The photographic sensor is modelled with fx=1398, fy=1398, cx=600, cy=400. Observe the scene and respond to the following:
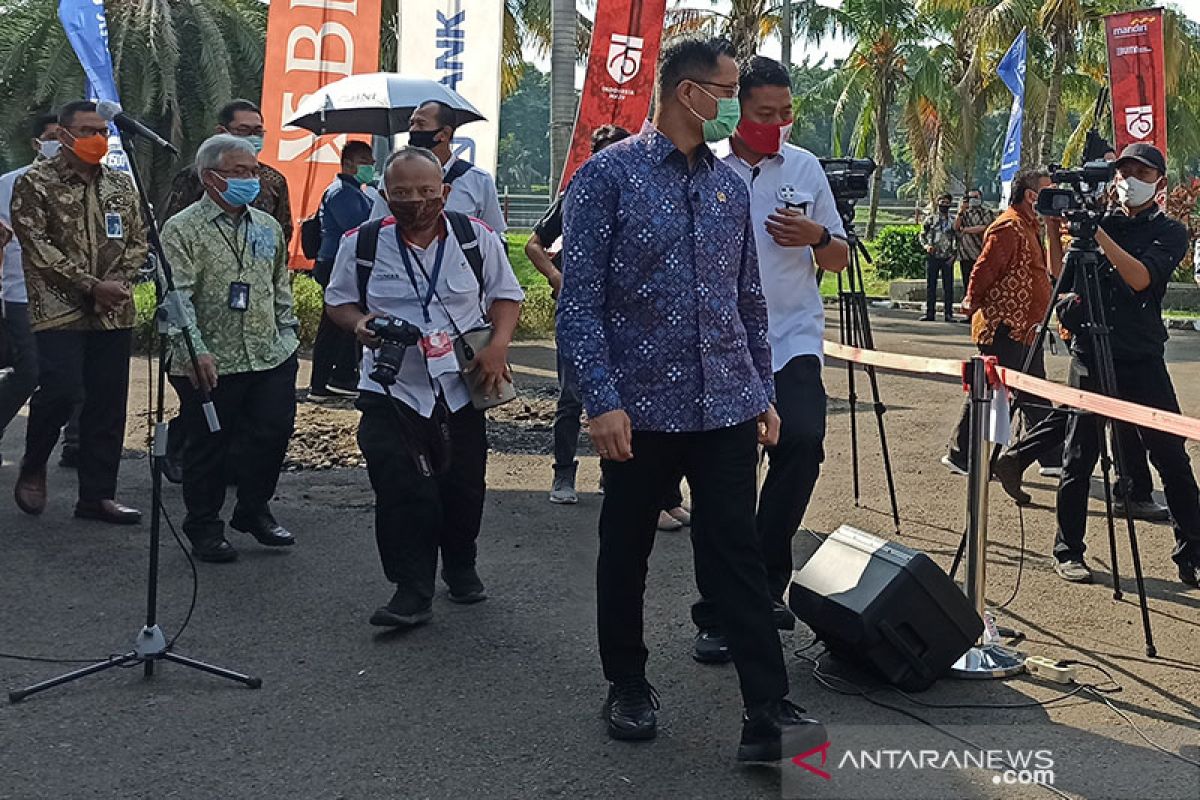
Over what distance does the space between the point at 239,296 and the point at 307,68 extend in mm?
6235

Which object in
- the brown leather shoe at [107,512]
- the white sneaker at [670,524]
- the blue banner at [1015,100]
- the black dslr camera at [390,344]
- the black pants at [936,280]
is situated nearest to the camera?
the black dslr camera at [390,344]

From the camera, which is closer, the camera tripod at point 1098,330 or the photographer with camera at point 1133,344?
the camera tripod at point 1098,330

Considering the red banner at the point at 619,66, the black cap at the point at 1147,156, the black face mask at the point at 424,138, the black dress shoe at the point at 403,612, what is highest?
the red banner at the point at 619,66

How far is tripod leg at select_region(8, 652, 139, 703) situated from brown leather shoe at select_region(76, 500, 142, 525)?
2315mm

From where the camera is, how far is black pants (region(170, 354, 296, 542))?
663cm

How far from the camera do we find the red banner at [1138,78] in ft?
53.4

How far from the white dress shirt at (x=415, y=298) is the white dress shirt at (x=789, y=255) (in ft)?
3.97

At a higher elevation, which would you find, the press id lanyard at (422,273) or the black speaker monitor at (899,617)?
the press id lanyard at (422,273)

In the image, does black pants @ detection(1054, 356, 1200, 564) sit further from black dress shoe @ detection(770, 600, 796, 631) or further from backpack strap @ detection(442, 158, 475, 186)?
backpack strap @ detection(442, 158, 475, 186)

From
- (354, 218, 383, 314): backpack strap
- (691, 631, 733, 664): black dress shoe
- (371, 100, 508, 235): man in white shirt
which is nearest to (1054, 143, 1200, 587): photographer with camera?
(691, 631, 733, 664): black dress shoe

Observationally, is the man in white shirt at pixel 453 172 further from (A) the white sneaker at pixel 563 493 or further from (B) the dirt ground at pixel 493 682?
(B) the dirt ground at pixel 493 682

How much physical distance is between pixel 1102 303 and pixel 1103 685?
1983 mm

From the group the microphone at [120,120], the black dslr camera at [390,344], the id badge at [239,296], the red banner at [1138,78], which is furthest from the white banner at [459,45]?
the red banner at [1138,78]

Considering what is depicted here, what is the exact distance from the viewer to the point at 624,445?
3939 millimetres
